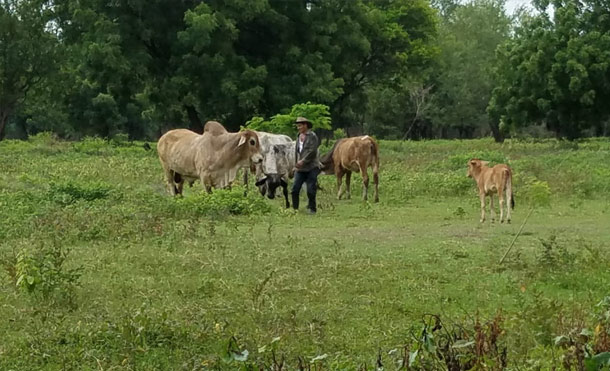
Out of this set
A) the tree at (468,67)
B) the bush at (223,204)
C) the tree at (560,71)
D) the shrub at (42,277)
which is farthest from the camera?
the tree at (468,67)

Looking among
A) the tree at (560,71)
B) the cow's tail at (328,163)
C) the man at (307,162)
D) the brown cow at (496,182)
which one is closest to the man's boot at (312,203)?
the man at (307,162)

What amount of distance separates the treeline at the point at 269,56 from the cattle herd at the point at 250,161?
8.60 meters

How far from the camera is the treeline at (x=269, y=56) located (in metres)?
32.5

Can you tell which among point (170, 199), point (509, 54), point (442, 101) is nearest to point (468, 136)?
point (442, 101)

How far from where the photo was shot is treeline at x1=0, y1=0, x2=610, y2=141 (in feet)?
107

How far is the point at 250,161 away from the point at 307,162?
1.22 m

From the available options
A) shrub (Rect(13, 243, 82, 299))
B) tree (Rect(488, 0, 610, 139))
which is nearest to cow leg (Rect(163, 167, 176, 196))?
shrub (Rect(13, 243, 82, 299))

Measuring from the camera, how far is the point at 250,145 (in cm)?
1588

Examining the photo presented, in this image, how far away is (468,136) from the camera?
70.8 m

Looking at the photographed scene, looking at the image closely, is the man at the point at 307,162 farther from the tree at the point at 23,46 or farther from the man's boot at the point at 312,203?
the tree at the point at 23,46

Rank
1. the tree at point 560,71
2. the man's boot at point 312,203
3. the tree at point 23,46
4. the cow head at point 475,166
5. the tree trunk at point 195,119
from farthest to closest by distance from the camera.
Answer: the tree at point 23,46
the tree at point 560,71
the tree trunk at point 195,119
the man's boot at point 312,203
the cow head at point 475,166

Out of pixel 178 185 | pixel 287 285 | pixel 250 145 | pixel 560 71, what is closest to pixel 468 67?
pixel 560 71

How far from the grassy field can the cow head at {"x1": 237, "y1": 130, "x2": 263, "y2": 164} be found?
139 centimetres

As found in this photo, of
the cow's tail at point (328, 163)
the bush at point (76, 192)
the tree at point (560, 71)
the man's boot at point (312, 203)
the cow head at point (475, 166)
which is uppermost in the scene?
the tree at point (560, 71)
